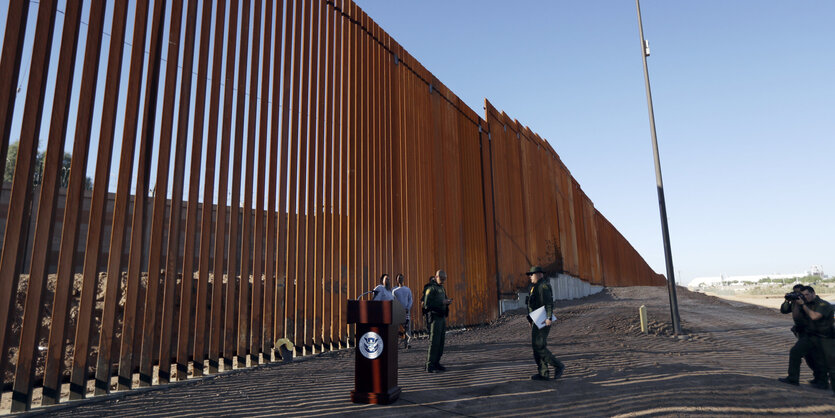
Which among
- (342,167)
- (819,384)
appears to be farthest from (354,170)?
(819,384)

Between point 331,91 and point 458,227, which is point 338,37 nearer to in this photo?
point 331,91

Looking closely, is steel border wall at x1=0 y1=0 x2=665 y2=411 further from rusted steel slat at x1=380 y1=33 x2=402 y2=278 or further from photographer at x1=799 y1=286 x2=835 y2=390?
photographer at x1=799 y1=286 x2=835 y2=390

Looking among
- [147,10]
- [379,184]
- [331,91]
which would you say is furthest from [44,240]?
[379,184]

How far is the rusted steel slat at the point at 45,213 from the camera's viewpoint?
531cm

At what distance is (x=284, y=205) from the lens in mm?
9258

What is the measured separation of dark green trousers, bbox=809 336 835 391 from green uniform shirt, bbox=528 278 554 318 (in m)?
3.73

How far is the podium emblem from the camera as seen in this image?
5.34 meters

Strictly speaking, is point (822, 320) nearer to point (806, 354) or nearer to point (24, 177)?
point (806, 354)

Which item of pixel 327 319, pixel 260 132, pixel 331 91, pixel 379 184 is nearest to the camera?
pixel 260 132

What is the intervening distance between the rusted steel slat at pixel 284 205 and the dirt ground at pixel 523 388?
0.96 metres

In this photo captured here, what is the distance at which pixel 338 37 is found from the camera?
453 inches

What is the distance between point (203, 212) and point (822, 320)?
30.1 feet

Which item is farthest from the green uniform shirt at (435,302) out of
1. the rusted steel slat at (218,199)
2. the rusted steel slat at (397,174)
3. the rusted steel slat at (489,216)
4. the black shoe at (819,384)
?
the rusted steel slat at (489,216)

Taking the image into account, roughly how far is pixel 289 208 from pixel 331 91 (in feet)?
10.4
